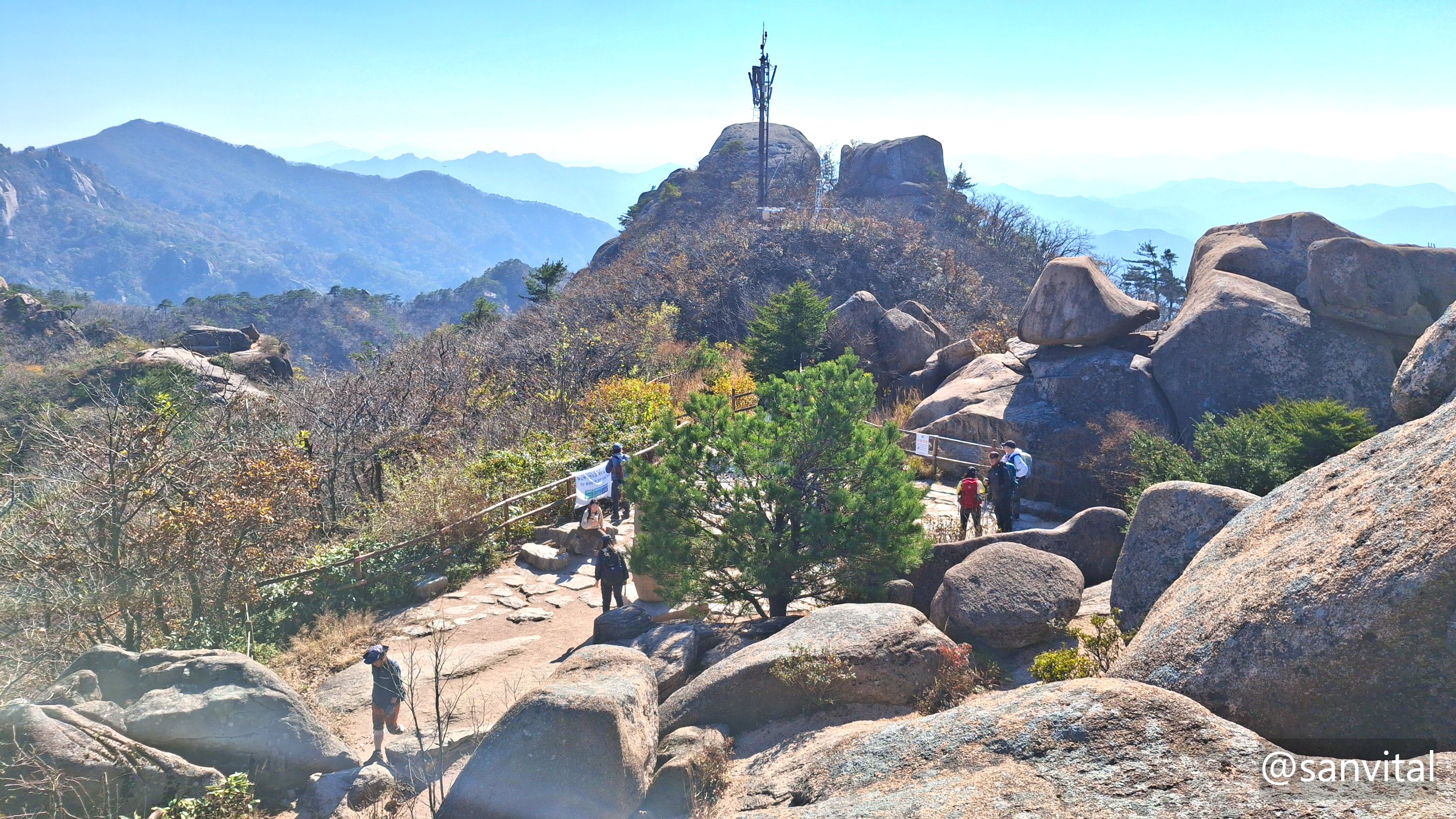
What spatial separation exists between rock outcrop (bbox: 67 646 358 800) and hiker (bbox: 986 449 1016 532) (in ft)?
28.6

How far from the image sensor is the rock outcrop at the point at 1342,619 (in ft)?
12.8

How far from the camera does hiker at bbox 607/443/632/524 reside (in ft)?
44.5

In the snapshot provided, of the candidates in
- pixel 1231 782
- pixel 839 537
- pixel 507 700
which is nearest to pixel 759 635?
pixel 839 537

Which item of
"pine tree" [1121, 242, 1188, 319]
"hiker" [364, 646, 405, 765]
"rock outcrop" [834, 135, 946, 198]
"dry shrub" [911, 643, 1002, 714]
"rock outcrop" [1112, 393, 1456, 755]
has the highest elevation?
"rock outcrop" [834, 135, 946, 198]

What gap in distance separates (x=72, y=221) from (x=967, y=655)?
25258cm

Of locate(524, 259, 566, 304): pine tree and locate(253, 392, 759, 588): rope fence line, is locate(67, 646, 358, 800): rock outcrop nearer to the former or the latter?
locate(253, 392, 759, 588): rope fence line

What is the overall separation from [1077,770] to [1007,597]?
143 inches

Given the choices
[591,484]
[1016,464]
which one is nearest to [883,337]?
[1016,464]

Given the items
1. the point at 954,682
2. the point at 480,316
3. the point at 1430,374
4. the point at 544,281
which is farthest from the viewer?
the point at 544,281

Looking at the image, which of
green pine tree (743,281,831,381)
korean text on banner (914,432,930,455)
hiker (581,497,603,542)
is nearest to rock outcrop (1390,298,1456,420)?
korean text on banner (914,432,930,455)

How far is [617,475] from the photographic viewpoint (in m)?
13.7

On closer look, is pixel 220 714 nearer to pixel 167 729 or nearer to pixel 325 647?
pixel 167 729

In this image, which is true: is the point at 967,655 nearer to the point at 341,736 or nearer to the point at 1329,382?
the point at 341,736

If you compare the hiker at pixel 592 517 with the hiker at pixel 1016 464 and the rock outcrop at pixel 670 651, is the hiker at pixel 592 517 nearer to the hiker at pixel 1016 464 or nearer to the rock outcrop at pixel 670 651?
the rock outcrop at pixel 670 651
